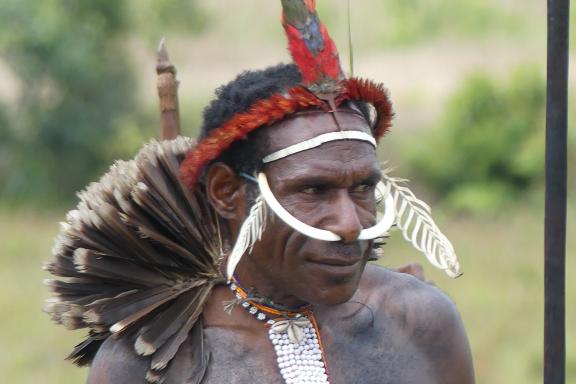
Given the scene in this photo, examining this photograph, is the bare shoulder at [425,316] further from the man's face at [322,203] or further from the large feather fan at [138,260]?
the large feather fan at [138,260]

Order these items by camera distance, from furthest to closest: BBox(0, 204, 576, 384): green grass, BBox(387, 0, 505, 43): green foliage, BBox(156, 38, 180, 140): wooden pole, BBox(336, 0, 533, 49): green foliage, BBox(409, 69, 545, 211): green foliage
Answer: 1. BBox(387, 0, 505, 43): green foliage
2. BBox(336, 0, 533, 49): green foliage
3. BBox(409, 69, 545, 211): green foliage
4. BBox(0, 204, 576, 384): green grass
5. BBox(156, 38, 180, 140): wooden pole

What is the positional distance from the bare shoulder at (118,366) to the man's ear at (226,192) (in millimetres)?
504

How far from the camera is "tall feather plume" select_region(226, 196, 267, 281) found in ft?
11.4

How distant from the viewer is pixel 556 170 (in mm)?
3287

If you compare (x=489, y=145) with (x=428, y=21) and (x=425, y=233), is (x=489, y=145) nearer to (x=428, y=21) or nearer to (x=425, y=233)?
(x=428, y=21)

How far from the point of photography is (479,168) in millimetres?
15695

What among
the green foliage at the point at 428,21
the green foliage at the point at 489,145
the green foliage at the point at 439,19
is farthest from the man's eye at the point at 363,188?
the green foliage at the point at 439,19

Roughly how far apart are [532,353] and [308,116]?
6838 mm

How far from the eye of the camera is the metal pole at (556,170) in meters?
3.27

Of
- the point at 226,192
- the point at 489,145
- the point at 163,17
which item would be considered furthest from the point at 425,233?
the point at 163,17

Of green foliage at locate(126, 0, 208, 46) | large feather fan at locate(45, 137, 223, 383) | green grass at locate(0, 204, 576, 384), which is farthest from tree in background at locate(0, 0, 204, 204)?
large feather fan at locate(45, 137, 223, 383)

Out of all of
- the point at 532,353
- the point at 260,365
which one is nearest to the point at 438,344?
the point at 260,365

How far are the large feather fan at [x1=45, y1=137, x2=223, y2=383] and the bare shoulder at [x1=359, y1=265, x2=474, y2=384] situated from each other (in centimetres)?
55

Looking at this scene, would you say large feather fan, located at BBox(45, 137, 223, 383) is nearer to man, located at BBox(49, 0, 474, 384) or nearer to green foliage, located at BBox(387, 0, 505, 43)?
man, located at BBox(49, 0, 474, 384)
